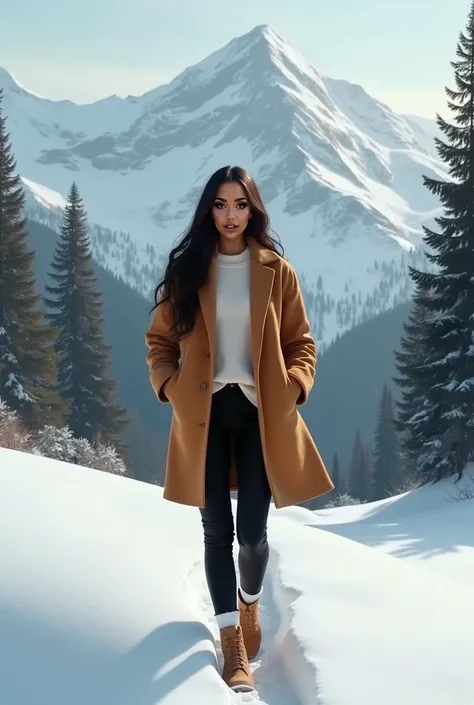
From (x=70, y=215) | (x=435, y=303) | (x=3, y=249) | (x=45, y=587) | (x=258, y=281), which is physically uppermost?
(x=70, y=215)

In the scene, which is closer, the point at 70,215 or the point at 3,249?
the point at 3,249

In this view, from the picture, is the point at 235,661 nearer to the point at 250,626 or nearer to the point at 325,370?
the point at 250,626

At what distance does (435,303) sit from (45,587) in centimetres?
1866

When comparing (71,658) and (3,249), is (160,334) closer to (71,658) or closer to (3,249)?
(71,658)

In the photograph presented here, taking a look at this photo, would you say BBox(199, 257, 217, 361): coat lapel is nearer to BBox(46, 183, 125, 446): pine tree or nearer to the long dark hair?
the long dark hair

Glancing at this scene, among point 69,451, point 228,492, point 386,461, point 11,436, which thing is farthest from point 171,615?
point 386,461

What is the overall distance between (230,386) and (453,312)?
17950mm

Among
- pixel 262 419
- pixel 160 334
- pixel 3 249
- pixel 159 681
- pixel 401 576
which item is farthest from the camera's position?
pixel 3 249

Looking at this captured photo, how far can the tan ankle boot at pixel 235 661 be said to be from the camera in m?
3.28

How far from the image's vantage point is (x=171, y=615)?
3.54 metres

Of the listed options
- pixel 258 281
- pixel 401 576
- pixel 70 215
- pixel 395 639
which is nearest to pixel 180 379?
pixel 258 281

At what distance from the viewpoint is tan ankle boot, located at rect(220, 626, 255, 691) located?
328 centimetres

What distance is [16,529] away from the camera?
3.91m

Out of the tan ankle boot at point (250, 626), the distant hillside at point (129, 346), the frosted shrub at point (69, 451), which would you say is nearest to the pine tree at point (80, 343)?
the frosted shrub at point (69, 451)
